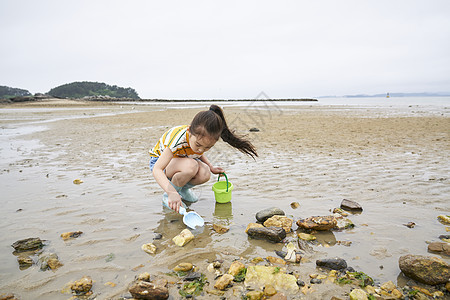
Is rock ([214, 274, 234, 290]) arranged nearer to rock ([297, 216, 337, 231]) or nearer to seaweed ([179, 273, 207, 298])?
seaweed ([179, 273, 207, 298])

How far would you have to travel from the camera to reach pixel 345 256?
225 centimetres

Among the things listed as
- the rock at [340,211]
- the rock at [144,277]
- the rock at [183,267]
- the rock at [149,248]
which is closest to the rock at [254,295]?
the rock at [183,267]

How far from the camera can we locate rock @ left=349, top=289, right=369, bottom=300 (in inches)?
67.9

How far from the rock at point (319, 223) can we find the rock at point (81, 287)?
1.91 m

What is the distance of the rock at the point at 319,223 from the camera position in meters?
2.66

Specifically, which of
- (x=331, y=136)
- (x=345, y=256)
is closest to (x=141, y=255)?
(x=345, y=256)

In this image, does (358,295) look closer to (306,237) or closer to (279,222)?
(306,237)

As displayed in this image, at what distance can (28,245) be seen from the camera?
239 cm

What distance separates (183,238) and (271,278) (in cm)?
91

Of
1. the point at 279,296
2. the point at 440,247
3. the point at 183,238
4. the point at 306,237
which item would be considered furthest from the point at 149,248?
the point at 440,247

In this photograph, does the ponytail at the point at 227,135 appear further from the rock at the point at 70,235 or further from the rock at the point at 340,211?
the rock at the point at 70,235

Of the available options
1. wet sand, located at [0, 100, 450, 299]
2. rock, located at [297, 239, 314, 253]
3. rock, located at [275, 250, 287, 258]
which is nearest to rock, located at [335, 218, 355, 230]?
wet sand, located at [0, 100, 450, 299]

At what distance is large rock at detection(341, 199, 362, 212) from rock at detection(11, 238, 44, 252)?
315 centimetres

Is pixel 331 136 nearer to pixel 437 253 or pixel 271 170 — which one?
pixel 271 170
